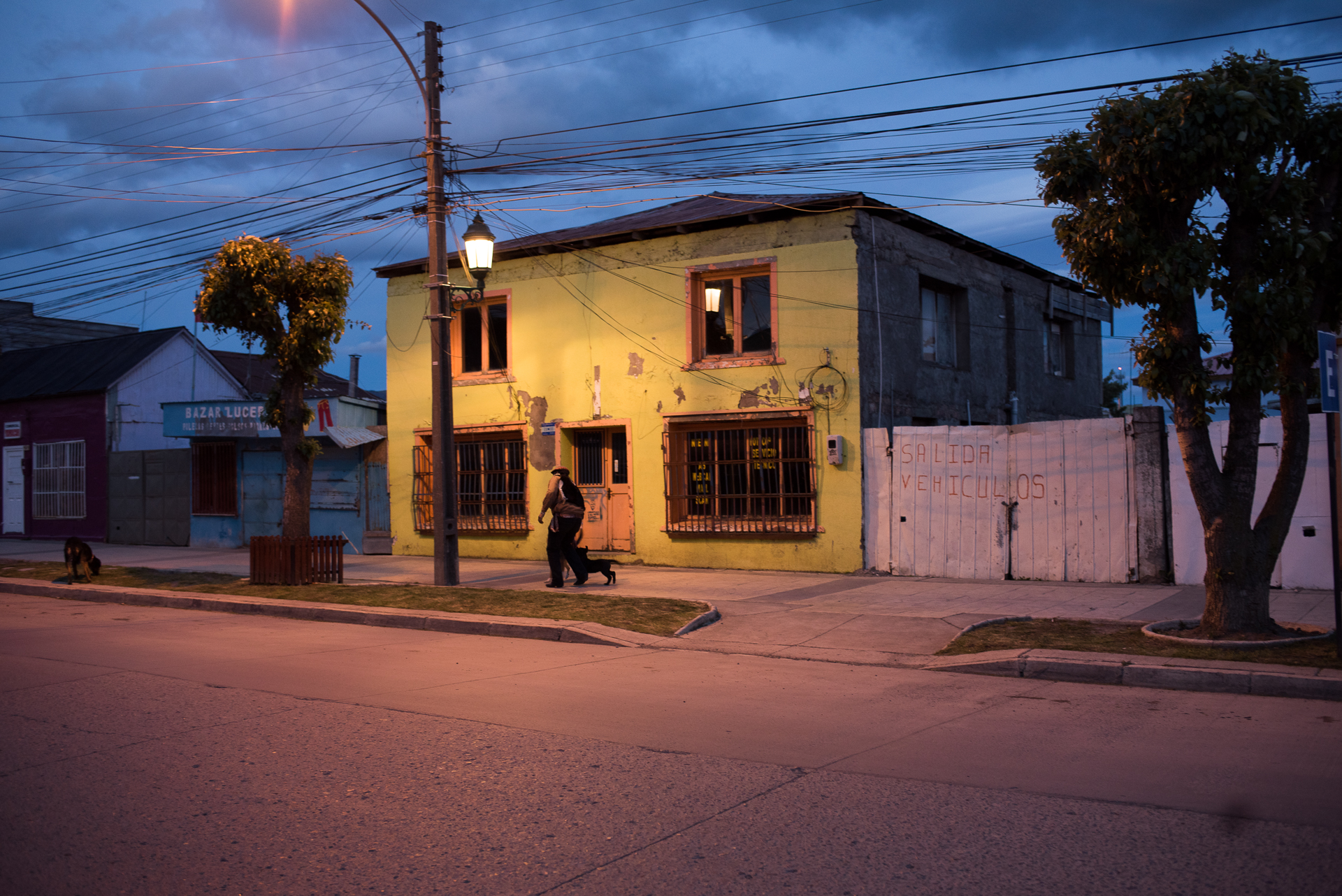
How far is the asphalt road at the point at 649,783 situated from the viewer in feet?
13.1

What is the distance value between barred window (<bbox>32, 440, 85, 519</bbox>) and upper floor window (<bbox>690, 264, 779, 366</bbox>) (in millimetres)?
18393

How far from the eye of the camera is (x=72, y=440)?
2675 centimetres

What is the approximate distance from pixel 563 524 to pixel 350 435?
785cm

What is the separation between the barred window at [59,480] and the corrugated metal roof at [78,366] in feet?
4.90

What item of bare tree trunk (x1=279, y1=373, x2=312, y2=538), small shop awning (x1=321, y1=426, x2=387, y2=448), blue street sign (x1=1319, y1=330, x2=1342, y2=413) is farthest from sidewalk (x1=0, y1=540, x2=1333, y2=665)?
small shop awning (x1=321, y1=426, x2=387, y2=448)

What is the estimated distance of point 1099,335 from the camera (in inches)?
920

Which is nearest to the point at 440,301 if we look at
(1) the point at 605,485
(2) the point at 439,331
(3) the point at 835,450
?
(2) the point at 439,331

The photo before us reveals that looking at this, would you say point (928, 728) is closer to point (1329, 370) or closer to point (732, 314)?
point (1329, 370)

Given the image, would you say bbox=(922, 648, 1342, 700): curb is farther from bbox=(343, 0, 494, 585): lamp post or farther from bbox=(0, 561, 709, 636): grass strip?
bbox=(343, 0, 494, 585): lamp post

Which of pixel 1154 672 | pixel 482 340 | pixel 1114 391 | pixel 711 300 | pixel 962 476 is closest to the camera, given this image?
pixel 1154 672

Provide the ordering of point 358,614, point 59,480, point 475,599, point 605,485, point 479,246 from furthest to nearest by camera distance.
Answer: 1. point 59,480
2. point 605,485
3. point 479,246
4. point 475,599
5. point 358,614

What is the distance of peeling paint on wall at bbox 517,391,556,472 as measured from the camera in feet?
60.1

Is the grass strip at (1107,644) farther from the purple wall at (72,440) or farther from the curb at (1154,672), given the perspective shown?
the purple wall at (72,440)

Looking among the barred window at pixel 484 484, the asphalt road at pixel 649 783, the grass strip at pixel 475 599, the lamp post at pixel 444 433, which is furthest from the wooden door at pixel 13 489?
the asphalt road at pixel 649 783
